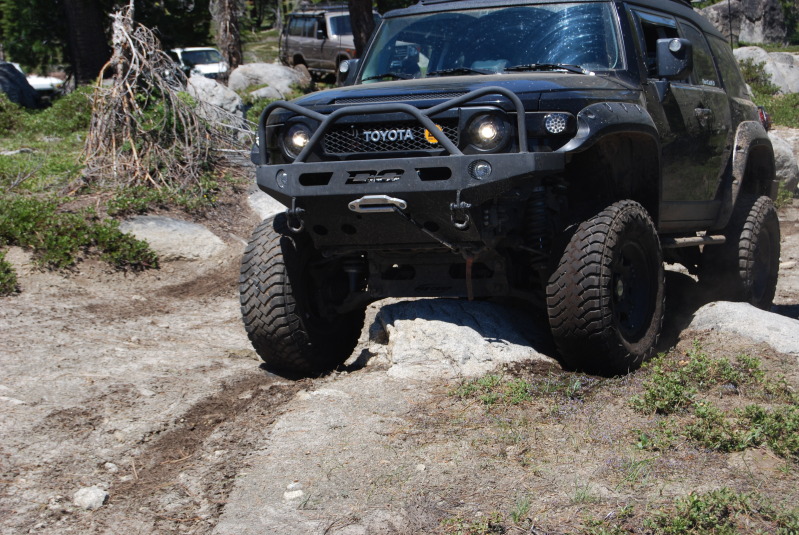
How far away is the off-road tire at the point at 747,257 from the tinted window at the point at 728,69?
0.90 m

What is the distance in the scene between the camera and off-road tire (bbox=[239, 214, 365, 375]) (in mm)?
5391

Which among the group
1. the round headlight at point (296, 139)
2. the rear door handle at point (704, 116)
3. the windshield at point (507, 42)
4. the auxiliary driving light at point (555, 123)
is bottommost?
the rear door handle at point (704, 116)

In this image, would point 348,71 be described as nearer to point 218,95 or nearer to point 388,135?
point 388,135

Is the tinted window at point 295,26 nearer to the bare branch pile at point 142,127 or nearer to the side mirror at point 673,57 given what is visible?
the bare branch pile at point 142,127

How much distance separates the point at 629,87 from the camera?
5.51 metres

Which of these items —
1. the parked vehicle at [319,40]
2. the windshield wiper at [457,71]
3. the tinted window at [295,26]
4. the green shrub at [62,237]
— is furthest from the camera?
the tinted window at [295,26]

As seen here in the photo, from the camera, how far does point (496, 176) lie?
4.52m

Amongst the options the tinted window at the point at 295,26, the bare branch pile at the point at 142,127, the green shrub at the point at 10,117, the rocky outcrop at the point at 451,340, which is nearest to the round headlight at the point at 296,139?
the rocky outcrop at the point at 451,340

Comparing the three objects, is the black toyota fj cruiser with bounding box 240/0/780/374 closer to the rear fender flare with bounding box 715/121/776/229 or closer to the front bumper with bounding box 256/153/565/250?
the front bumper with bounding box 256/153/565/250

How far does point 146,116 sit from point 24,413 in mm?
6266

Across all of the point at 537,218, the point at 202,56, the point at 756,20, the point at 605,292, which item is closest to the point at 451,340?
the point at 537,218

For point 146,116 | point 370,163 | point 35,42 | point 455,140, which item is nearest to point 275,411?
point 370,163

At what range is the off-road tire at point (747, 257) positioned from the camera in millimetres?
7047

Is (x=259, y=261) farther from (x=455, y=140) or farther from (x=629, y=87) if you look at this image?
(x=629, y=87)
